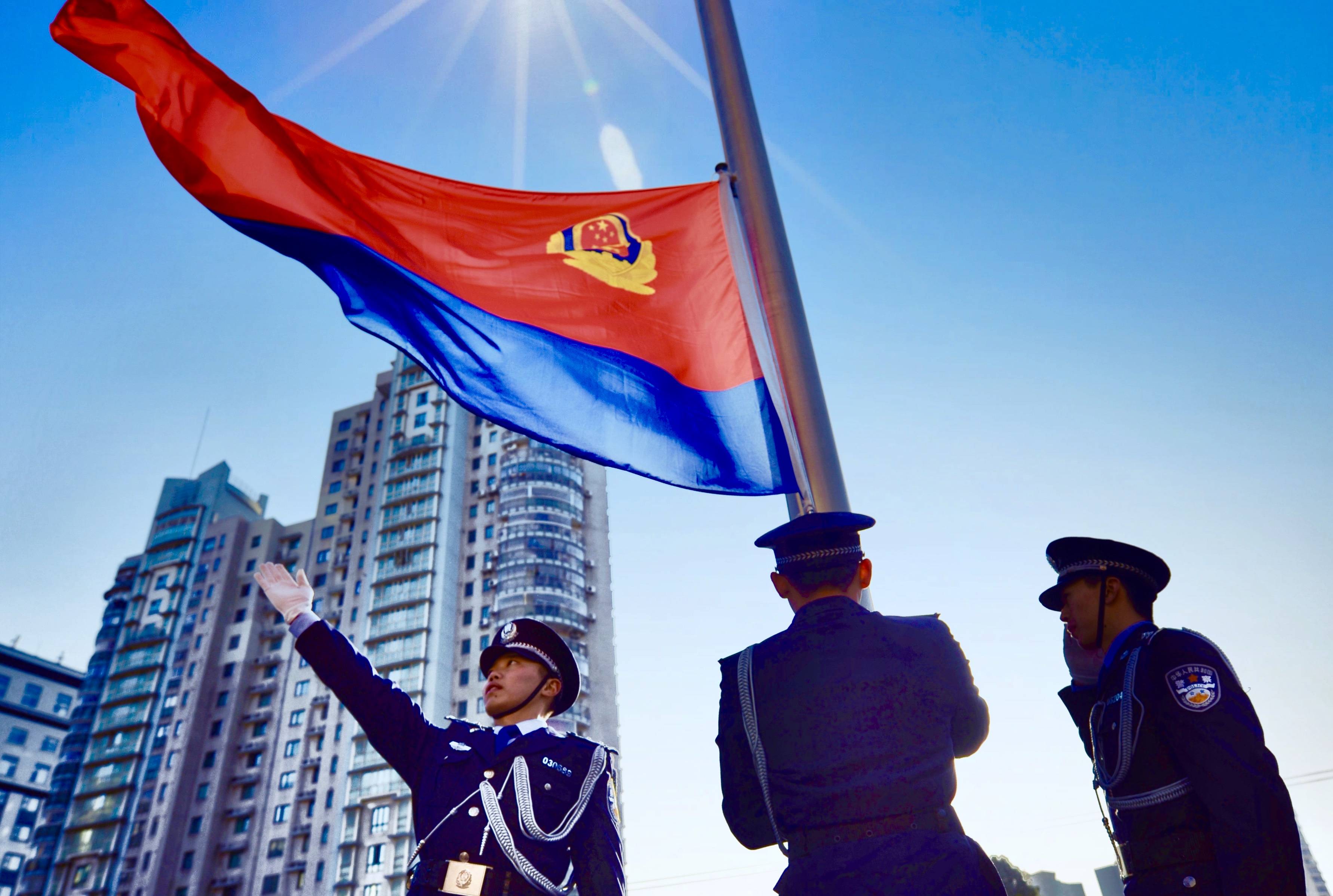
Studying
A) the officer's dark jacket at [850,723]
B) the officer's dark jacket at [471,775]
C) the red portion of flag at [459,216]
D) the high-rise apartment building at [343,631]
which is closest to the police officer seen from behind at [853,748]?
the officer's dark jacket at [850,723]

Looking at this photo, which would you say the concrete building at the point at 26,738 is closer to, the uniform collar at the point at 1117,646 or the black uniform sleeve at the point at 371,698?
the black uniform sleeve at the point at 371,698

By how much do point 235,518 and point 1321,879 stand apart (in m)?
172

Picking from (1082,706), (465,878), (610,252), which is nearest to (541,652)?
(465,878)

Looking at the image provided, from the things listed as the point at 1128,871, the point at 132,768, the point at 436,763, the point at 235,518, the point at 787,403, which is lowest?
the point at 1128,871

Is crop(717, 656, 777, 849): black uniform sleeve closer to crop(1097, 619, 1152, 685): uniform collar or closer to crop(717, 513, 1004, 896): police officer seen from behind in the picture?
crop(717, 513, 1004, 896): police officer seen from behind

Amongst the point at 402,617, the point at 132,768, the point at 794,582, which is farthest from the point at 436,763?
the point at 132,768

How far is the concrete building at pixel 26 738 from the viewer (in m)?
75.4

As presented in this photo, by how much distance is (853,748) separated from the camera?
94.4 inches

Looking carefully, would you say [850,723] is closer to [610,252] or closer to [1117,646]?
[1117,646]

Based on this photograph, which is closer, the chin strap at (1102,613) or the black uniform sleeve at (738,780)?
the black uniform sleeve at (738,780)

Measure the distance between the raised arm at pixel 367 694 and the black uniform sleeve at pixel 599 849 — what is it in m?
0.74

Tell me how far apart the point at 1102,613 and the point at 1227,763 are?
76 centimetres

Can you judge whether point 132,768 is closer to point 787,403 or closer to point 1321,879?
point 787,403

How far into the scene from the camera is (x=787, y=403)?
398 centimetres
